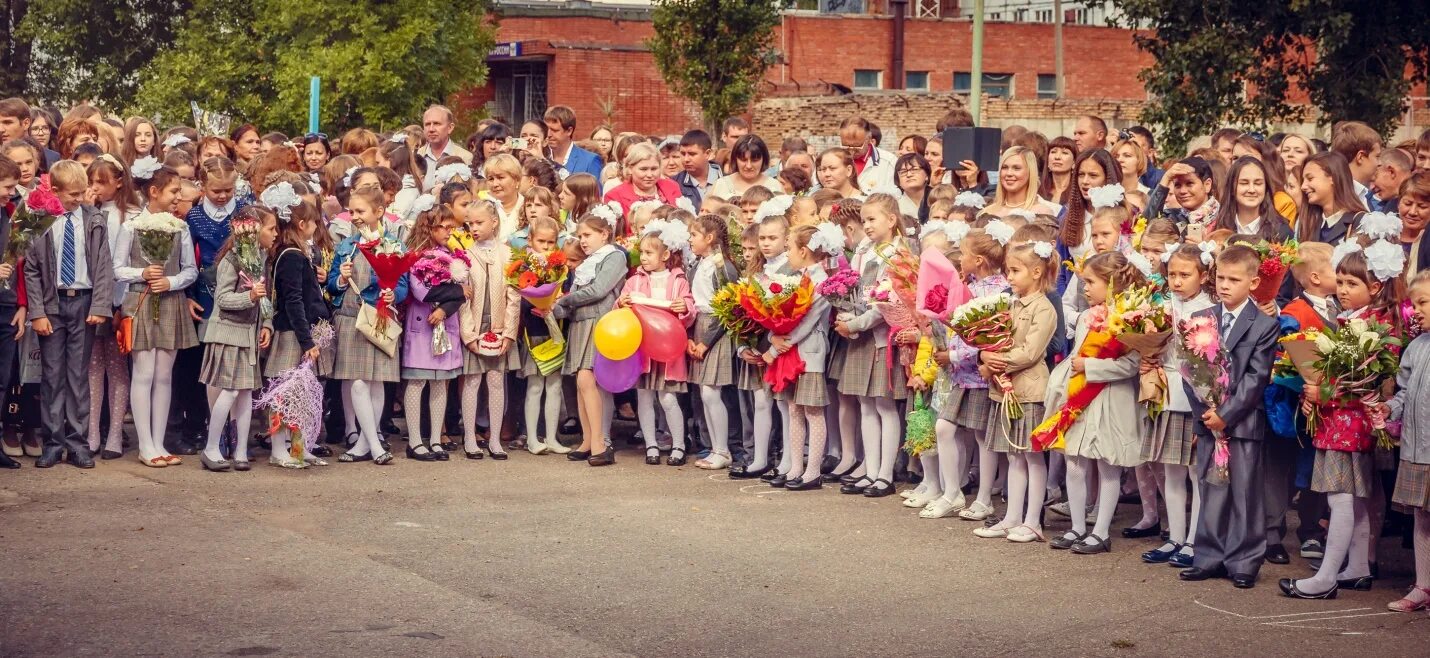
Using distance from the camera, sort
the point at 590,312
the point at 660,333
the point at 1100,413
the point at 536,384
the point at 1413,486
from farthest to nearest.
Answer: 1. the point at 536,384
2. the point at 590,312
3. the point at 660,333
4. the point at 1100,413
5. the point at 1413,486

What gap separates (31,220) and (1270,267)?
7.34 m

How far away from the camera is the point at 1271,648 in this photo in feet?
22.2

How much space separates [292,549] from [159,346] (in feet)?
9.25

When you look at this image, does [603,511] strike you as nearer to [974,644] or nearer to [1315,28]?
[974,644]

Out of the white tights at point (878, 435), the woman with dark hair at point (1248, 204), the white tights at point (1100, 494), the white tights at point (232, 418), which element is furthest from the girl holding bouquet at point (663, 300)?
the woman with dark hair at point (1248, 204)

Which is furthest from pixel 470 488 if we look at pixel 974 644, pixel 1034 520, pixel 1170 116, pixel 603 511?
pixel 1170 116

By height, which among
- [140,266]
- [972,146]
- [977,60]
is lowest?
[140,266]

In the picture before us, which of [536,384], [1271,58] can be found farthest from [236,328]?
[1271,58]

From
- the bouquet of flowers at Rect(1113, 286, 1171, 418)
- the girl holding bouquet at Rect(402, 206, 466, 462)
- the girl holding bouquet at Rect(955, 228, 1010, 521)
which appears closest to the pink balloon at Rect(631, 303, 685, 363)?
the girl holding bouquet at Rect(402, 206, 466, 462)

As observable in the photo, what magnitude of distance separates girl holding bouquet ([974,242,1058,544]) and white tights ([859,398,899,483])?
1175 mm

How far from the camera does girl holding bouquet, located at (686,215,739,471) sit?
1079 centimetres

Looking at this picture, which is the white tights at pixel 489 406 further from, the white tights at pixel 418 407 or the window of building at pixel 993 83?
the window of building at pixel 993 83

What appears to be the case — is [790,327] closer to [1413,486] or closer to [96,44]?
[1413,486]

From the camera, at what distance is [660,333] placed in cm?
1073
